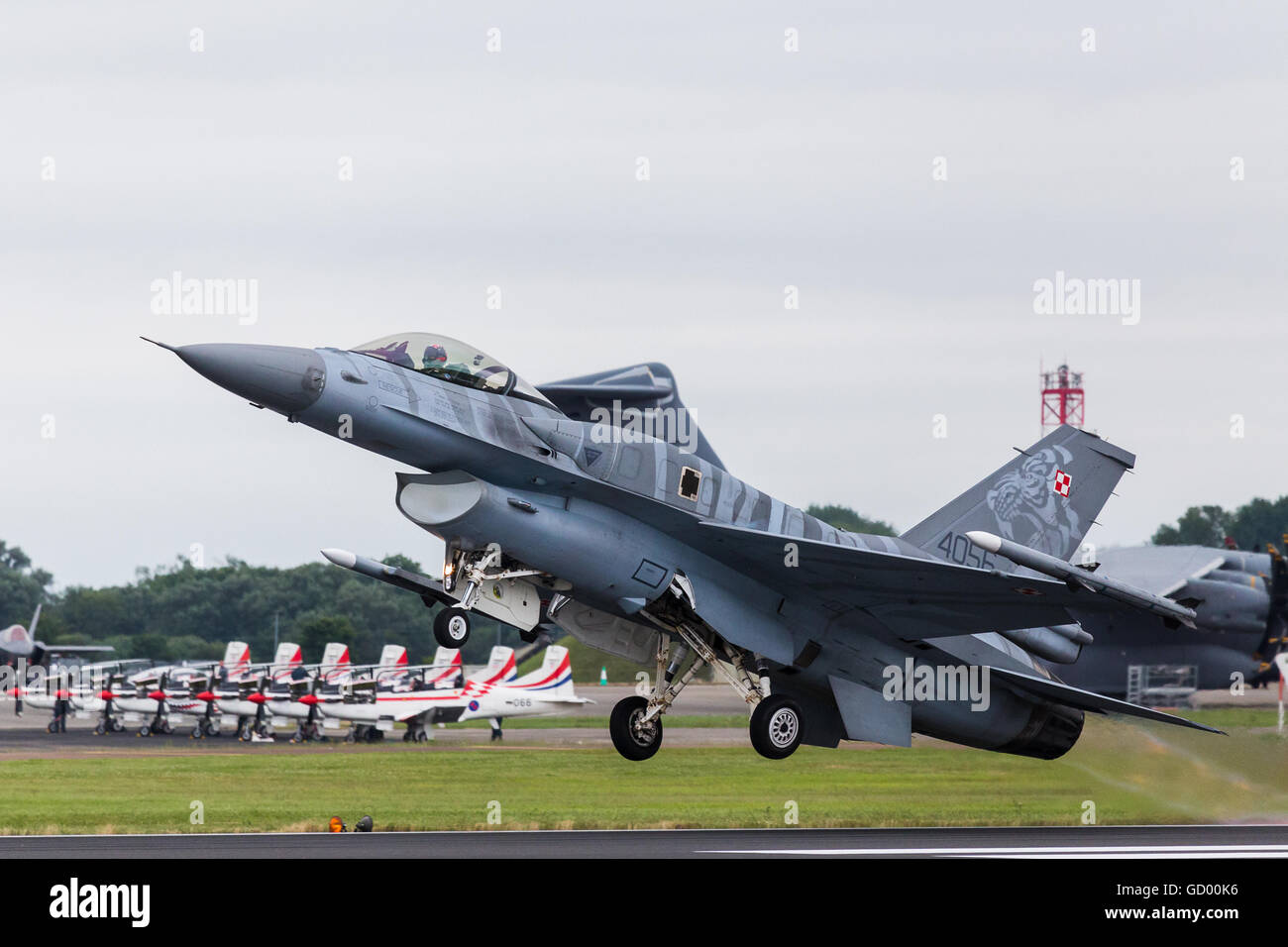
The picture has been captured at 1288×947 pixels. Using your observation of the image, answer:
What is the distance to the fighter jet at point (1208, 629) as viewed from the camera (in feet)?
133

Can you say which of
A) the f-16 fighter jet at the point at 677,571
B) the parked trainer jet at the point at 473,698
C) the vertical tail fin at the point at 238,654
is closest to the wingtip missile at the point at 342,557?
the f-16 fighter jet at the point at 677,571

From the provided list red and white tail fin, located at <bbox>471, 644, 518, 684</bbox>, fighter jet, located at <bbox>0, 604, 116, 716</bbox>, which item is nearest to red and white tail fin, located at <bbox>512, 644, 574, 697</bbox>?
red and white tail fin, located at <bbox>471, 644, 518, 684</bbox>

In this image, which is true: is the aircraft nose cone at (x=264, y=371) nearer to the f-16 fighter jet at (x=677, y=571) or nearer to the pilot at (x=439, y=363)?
the f-16 fighter jet at (x=677, y=571)

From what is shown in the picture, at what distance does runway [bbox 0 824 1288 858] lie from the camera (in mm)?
22281

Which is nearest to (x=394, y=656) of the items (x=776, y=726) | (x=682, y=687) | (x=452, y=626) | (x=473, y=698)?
(x=473, y=698)

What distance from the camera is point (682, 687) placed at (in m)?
20.4

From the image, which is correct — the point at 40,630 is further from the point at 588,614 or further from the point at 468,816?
the point at 588,614

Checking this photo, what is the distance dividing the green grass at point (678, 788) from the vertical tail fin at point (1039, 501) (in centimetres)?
433

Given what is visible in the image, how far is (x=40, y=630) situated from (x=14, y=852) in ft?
179

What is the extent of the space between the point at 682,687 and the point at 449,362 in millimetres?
5241

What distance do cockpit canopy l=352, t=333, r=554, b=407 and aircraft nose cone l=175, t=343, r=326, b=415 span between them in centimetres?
107

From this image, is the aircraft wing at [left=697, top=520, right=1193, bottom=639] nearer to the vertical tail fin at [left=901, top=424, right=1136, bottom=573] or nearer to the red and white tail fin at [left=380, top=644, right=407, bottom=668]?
the vertical tail fin at [left=901, top=424, right=1136, bottom=573]

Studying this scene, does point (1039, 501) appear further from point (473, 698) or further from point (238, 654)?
point (238, 654)

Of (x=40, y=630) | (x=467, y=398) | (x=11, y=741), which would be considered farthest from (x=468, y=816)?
(x=40, y=630)
